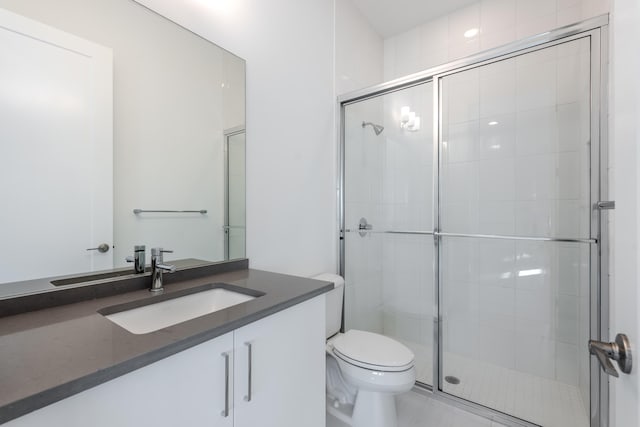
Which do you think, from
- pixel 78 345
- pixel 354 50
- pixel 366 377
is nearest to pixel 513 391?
pixel 366 377

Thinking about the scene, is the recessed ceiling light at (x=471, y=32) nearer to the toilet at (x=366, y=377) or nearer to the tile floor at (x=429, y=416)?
the toilet at (x=366, y=377)

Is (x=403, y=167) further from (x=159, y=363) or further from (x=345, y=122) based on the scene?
(x=159, y=363)

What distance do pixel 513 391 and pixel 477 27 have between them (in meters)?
2.56

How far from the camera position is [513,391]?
184cm

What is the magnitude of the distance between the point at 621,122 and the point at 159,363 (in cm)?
101

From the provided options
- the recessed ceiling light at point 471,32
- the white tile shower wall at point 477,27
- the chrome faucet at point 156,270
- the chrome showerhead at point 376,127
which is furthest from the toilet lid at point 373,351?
the recessed ceiling light at point 471,32

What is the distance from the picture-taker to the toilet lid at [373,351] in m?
1.38

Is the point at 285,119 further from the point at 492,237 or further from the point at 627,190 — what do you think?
the point at 627,190

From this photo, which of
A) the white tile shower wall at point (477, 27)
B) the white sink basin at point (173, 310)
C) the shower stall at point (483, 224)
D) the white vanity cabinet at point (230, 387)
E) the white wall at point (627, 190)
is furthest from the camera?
the white tile shower wall at point (477, 27)

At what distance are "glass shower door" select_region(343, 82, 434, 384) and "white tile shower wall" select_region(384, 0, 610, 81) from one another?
747 millimetres

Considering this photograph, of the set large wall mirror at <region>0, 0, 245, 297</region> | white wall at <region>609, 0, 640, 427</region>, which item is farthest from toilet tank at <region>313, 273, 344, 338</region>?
white wall at <region>609, 0, 640, 427</region>

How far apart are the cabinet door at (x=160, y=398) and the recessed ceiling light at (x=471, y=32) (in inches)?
105

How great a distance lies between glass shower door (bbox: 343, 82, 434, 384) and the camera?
2.18 metres

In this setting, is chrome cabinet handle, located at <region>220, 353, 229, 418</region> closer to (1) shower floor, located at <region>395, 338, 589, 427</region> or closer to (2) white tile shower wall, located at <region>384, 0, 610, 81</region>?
(1) shower floor, located at <region>395, 338, 589, 427</region>
